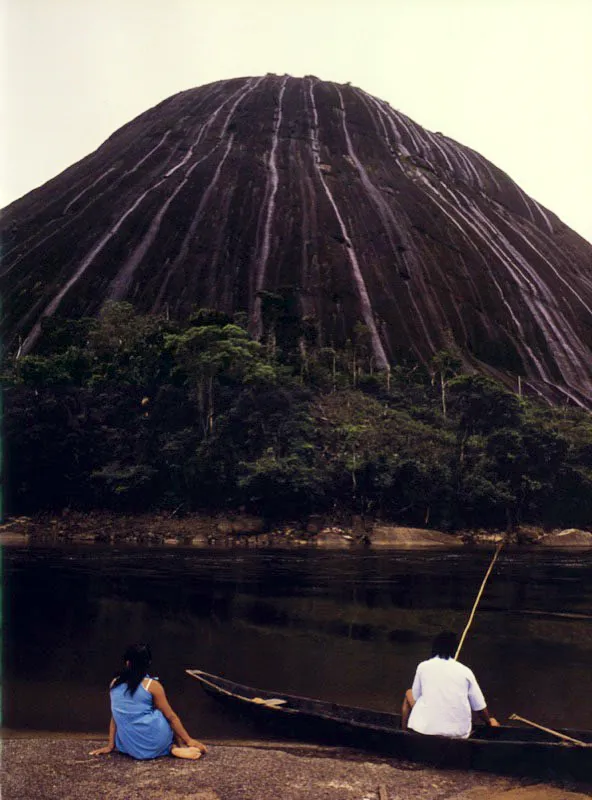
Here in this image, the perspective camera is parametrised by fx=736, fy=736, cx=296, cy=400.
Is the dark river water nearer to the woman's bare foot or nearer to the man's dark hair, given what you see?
the woman's bare foot

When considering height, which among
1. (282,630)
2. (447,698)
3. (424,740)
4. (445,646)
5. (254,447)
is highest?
(254,447)

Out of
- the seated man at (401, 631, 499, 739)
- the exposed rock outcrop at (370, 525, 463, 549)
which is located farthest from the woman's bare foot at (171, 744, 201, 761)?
the exposed rock outcrop at (370, 525, 463, 549)

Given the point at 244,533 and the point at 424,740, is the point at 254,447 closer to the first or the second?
the point at 244,533

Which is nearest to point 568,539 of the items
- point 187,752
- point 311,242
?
point 187,752

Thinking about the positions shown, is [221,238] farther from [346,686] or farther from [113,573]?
[346,686]

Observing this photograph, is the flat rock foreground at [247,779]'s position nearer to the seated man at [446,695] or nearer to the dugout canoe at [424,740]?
the dugout canoe at [424,740]

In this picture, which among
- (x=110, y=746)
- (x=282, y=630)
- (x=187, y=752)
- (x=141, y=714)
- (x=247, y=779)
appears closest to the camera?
(x=247, y=779)

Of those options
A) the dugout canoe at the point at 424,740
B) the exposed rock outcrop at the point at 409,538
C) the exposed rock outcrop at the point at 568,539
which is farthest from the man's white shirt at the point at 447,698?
the exposed rock outcrop at the point at 568,539

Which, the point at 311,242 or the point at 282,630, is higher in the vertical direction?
the point at 311,242

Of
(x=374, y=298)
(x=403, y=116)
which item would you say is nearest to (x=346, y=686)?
(x=374, y=298)
